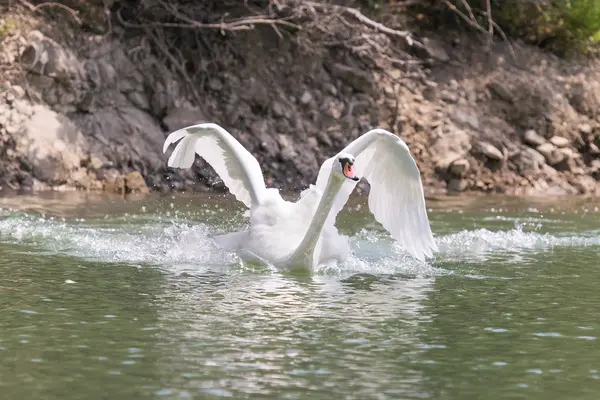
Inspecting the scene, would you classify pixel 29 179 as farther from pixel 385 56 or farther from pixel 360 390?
pixel 360 390

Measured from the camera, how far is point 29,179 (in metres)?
16.5

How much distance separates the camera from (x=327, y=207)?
31.5 feet

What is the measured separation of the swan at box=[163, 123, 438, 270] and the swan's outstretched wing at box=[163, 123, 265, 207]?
1 centimetres

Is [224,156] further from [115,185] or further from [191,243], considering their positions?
[115,185]

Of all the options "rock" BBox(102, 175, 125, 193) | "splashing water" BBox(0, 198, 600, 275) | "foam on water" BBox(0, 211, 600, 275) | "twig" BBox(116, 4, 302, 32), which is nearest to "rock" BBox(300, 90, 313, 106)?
"twig" BBox(116, 4, 302, 32)

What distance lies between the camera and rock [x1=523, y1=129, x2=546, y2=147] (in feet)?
67.6

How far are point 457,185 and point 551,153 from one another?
2.17 meters

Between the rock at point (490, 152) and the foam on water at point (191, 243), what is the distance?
677cm

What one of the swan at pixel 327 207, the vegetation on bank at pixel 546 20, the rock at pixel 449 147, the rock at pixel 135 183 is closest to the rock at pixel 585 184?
the rock at pixel 449 147

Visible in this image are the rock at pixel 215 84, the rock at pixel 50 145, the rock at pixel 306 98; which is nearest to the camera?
the rock at pixel 50 145

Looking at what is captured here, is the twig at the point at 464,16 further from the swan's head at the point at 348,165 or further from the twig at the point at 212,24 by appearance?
the swan's head at the point at 348,165

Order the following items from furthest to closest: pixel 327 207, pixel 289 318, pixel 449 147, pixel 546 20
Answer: pixel 546 20
pixel 449 147
pixel 327 207
pixel 289 318

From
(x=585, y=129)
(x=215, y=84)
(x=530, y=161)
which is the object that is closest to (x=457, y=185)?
(x=530, y=161)

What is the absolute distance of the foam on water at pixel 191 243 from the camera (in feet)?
33.1
